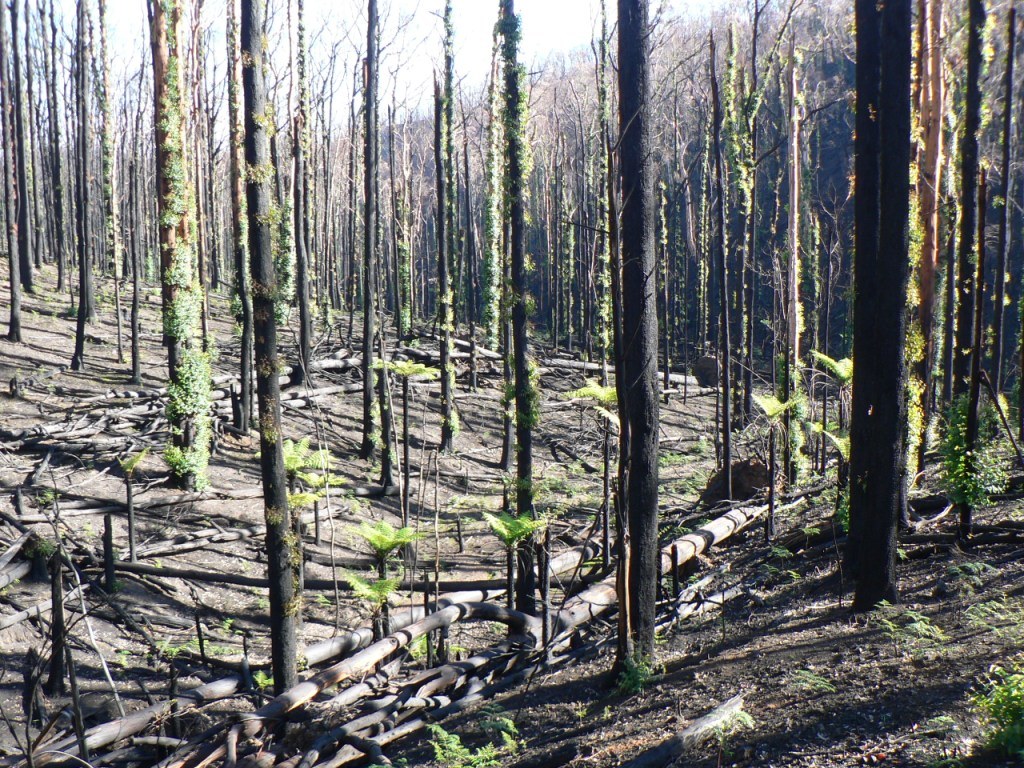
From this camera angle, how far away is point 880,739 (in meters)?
4.92

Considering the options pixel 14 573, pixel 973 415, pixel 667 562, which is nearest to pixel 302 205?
pixel 14 573

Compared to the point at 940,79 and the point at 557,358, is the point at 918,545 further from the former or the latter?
the point at 557,358

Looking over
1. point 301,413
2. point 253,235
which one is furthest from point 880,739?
point 301,413

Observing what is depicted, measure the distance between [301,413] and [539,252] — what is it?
131 feet

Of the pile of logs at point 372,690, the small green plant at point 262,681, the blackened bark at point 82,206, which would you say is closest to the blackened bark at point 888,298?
the pile of logs at point 372,690

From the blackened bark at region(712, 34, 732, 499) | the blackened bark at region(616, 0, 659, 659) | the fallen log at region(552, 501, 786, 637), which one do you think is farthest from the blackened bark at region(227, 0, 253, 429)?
the blackened bark at region(616, 0, 659, 659)

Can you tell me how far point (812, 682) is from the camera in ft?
19.5

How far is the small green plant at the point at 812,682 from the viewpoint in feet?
19.1

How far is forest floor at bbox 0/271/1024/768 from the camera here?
5.52 meters

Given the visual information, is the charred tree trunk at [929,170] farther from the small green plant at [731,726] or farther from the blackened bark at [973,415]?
the small green plant at [731,726]

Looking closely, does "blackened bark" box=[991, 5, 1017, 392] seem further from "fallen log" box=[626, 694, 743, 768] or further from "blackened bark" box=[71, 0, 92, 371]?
"blackened bark" box=[71, 0, 92, 371]

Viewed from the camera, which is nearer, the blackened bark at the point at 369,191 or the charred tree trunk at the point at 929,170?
the charred tree trunk at the point at 929,170

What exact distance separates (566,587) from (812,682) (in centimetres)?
598

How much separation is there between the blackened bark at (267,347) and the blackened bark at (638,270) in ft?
11.8
